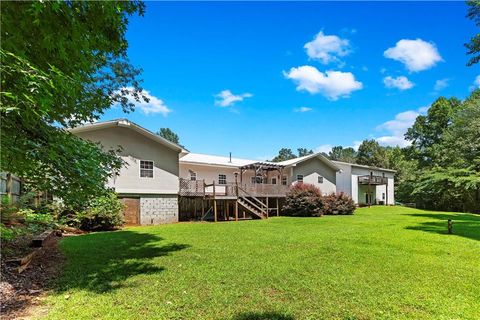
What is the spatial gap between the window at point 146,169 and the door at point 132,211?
1.54 m

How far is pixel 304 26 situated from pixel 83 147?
375 inches

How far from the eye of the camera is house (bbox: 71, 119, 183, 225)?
16.8 meters

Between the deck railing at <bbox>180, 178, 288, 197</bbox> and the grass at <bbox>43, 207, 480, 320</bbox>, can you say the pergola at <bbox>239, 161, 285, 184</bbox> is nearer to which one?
the deck railing at <bbox>180, 178, 288, 197</bbox>

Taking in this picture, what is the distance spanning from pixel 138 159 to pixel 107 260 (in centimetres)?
1097

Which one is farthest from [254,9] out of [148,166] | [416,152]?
[416,152]

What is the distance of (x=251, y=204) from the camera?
20.9 meters

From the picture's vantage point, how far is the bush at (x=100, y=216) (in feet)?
44.1

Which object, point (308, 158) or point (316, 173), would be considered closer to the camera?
point (308, 158)

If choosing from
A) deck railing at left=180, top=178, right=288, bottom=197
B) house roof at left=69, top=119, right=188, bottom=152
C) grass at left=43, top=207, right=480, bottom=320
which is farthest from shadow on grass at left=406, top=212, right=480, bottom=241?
house roof at left=69, top=119, right=188, bottom=152

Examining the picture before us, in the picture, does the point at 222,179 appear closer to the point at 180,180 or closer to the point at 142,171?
the point at 180,180

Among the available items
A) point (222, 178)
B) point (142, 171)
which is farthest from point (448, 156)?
point (142, 171)

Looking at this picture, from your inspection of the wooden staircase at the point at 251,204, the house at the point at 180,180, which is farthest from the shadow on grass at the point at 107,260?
the wooden staircase at the point at 251,204

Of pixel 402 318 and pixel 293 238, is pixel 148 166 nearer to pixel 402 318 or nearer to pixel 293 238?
pixel 293 238

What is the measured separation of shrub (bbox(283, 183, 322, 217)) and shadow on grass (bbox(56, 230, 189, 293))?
1340 cm
